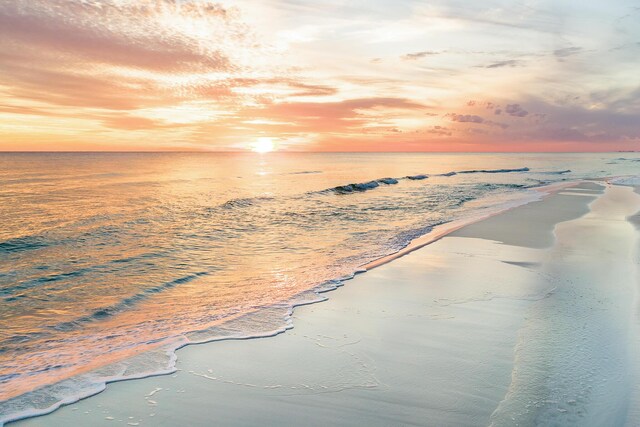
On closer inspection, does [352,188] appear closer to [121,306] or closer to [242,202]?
[242,202]

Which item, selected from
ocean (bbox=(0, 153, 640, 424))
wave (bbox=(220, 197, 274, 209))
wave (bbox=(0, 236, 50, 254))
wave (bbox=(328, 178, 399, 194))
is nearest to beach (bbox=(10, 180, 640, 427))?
ocean (bbox=(0, 153, 640, 424))

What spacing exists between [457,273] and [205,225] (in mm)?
14787

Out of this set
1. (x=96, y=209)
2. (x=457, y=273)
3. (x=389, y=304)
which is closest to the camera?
(x=389, y=304)

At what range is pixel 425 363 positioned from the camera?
604cm

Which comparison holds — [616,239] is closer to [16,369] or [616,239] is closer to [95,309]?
[95,309]

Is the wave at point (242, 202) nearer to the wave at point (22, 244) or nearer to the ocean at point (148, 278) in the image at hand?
the ocean at point (148, 278)

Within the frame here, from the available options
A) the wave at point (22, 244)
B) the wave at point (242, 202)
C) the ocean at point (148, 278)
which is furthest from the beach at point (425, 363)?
the wave at point (242, 202)

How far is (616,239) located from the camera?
15.4 meters

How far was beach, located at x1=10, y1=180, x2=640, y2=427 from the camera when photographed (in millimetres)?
4844

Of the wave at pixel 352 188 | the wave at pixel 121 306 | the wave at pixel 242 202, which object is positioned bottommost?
the wave at pixel 121 306

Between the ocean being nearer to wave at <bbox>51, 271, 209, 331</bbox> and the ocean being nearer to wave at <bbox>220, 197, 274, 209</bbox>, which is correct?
wave at <bbox>51, 271, 209, 331</bbox>

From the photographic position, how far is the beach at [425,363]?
484cm

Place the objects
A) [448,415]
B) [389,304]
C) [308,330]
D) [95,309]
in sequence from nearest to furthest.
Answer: [448,415] < [308,330] < [389,304] < [95,309]

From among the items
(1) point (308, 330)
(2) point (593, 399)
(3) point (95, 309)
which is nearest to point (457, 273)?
(1) point (308, 330)
